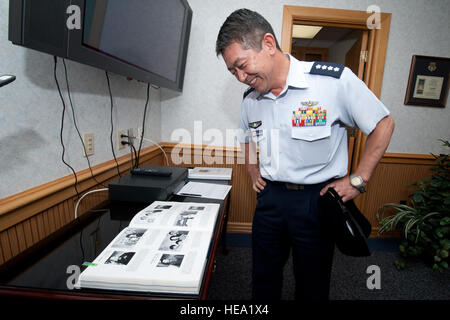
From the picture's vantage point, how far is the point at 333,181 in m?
1.09

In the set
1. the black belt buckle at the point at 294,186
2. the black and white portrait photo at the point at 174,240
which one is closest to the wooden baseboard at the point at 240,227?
the black belt buckle at the point at 294,186

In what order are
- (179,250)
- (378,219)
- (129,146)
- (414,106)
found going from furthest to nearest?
(378,219) → (414,106) → (129,146) → (179,250)

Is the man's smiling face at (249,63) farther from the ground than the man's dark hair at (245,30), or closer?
closer

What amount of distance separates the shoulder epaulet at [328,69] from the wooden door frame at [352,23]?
1.04 meters

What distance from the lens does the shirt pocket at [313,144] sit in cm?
107

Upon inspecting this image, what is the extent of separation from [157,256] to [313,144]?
0.81m

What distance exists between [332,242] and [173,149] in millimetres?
1528

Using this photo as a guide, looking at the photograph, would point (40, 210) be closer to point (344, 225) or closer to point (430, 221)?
point (344, 225)

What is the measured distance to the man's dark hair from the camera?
0.95 m

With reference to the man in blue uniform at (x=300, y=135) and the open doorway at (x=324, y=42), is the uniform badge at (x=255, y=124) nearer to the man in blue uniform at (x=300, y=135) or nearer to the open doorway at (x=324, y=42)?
the man in blue uniform at (x=300, y=135)

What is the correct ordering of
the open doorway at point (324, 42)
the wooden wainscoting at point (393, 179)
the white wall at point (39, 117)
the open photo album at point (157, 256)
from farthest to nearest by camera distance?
1. the open doorway at point (324, 42)
2. the wooden wainscoting at point (393, 179)
3. the white wall at point (39, 117)
4. the open photo album at point (157, 256)

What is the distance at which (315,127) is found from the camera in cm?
107
